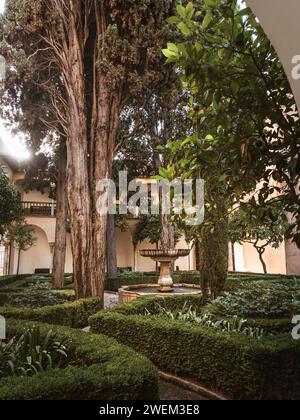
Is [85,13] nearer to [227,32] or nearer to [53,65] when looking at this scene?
[53,65]

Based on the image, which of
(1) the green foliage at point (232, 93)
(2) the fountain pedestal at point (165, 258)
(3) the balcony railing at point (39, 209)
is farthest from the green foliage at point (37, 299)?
→ (3) the balcony railing at point (39, 209)

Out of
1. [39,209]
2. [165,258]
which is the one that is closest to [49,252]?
A: [39,209]

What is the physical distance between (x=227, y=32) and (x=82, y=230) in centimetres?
673

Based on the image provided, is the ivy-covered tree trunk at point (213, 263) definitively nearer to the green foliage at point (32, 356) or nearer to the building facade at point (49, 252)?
the green foliage at point (32, 356)

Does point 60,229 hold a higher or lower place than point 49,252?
higher

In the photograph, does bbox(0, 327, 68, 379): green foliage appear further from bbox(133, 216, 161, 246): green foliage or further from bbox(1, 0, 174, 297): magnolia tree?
bbox(133, 216, 161, 246): green foliage

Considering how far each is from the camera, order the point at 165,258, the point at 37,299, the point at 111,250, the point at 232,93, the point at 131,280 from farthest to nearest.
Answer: the point at 111,250 → the point at 131,280 → the point at 165,258 → the point at 37,299 → the point at 232,93

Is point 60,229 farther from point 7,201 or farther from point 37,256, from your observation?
point 37,256

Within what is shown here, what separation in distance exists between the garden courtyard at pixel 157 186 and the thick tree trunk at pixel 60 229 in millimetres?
58

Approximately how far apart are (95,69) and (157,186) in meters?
3.40

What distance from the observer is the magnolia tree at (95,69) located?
815 centimetres

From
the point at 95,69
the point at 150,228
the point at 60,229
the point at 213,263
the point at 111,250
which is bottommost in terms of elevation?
the point at 213,263

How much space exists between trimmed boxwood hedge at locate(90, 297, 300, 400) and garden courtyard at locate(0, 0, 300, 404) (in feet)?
0.05

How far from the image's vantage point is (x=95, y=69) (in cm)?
910
